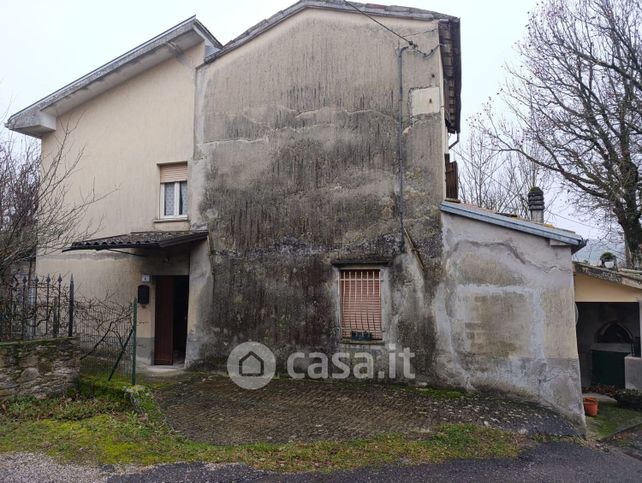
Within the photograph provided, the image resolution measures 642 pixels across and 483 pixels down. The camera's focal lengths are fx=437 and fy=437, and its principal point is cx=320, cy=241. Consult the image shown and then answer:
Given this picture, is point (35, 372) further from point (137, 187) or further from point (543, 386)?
point (543, 386)

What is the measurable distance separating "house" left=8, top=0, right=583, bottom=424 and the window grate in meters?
0.03

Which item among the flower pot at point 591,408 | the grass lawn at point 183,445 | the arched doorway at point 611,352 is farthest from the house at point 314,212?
the arched doorway at point 611,352

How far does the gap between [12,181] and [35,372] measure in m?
3.69

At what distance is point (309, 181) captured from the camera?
959cm

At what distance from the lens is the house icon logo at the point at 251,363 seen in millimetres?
9422

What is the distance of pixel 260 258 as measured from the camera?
386 inches

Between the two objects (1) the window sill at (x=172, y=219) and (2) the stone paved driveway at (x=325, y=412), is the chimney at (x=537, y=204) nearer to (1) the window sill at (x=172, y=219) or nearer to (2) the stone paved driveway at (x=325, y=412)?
(2) the stone paved driveway at (x=325, y=412)

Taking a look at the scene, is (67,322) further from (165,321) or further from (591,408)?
(591,408)


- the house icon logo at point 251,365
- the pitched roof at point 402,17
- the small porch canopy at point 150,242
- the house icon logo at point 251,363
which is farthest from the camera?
the house icon logo at point 251,365

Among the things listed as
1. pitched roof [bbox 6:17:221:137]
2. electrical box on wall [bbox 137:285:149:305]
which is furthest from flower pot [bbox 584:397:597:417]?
pitched roof [bbox 6:17:221:137]

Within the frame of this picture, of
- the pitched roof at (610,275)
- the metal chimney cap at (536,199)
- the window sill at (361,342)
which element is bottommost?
the window sill at (361,342)

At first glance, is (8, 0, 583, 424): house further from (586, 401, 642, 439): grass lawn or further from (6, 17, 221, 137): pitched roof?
(586, 401, 642, 439): grass lawn

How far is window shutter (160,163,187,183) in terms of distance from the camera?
36.2 ft

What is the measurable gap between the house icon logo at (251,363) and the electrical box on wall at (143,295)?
2722 millimetres
